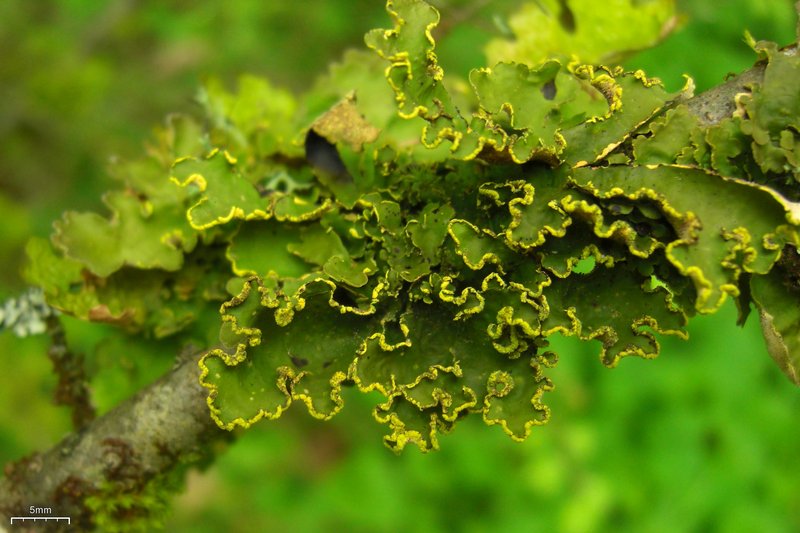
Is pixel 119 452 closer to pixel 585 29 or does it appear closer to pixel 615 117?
pixel 615 117

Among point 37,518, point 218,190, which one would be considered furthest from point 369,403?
point 218,190

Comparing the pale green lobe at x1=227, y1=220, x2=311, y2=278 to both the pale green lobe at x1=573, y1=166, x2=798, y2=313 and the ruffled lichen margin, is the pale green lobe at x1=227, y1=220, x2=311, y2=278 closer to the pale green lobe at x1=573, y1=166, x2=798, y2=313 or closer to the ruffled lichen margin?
the ruffled lichen margin

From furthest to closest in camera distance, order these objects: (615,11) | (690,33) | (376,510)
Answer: (376,510), (690,33), (615,11)

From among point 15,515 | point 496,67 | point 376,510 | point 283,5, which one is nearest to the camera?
point 496,67

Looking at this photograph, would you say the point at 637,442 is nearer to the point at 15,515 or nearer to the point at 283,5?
the point at 15,515

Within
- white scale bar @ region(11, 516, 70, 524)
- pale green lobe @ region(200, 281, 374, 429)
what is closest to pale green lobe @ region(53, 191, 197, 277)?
pale green lobe @ region(200, 281, 374, 429)

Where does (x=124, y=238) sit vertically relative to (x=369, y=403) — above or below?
above

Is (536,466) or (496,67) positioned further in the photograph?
(536,466)

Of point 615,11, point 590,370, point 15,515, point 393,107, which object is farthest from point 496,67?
point 590,370
